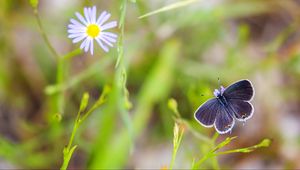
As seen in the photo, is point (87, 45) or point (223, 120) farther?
point (87, 45)

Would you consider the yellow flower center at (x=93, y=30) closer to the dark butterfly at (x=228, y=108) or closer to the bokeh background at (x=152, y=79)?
the dark butterfly at (x=228, y=108)

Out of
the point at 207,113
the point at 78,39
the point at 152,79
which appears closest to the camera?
the point at 207,113

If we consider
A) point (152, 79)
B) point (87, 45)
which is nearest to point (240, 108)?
point (87, 45)

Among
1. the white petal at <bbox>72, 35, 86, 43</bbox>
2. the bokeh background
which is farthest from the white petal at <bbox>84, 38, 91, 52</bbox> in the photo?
the bokeh background

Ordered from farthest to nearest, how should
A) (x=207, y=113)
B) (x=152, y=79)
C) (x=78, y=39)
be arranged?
1. (x=152, y=79)
2. (x=78, y=39)
3. (x=207, y=113)

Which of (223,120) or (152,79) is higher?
(152,79)

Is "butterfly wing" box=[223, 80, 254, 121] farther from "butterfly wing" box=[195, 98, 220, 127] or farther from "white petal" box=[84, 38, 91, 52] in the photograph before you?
"white petal" box=[84, 38, 91, 52]

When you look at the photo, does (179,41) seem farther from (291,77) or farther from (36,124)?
(36,124)

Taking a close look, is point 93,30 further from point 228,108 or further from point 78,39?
point 228,108
